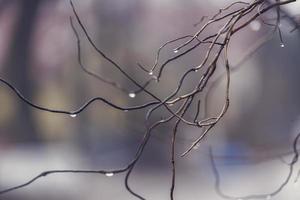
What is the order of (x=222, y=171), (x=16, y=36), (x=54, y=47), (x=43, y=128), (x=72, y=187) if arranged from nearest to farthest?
(x=72, y=187) → (x=222, y=171) → (x=16, y=36) → (x=43, y=128) → (x=54, y=47)

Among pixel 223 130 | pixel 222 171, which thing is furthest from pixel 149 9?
pixel 222 171

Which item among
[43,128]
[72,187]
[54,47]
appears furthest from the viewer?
[54,47]

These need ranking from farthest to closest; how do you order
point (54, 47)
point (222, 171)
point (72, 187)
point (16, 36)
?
point (54, 47), point (16, 36), point (222, 171), point (72, 187)

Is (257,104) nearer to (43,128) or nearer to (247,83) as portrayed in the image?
(247,83)

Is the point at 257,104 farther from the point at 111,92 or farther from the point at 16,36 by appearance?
the point at 16,36

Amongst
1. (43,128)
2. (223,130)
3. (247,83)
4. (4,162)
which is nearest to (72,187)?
(4,162)

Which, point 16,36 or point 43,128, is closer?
point 16,36

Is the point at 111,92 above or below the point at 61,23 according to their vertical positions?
below

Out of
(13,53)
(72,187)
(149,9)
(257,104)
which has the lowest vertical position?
(72,187)

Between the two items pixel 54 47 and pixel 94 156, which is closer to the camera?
pixel 94 156
